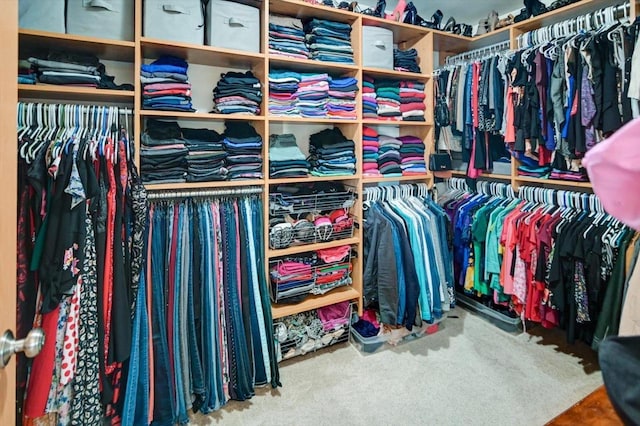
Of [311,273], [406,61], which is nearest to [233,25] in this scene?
[406,61]

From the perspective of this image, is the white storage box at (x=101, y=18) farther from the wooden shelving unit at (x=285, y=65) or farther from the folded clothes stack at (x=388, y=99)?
the folded clothes stack at (x=388, y=99)

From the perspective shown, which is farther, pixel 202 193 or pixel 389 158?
pixel 389 158

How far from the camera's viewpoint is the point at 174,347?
5.83 feet

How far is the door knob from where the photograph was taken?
65cm

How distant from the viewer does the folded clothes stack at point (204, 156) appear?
1.89m

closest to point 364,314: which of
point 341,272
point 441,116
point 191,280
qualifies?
point 341,272

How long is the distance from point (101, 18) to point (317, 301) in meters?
1.93

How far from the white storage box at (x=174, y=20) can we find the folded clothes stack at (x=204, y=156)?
483mm

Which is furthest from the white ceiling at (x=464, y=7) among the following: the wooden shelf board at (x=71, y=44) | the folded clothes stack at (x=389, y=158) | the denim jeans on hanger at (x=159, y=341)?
the denim jeans on hanger at (x=159, y=341)

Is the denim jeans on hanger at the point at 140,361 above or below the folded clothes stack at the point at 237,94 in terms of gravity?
below

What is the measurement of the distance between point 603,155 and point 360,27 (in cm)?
218

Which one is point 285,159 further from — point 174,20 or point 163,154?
point 174,20

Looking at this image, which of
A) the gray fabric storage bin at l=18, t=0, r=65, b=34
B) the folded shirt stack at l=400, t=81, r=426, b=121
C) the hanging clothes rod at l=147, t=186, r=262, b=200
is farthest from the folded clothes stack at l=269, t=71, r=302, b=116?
the gray fabric storage bin at l=18, t=0, r=65, b=34

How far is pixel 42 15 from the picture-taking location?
1.54 metres
